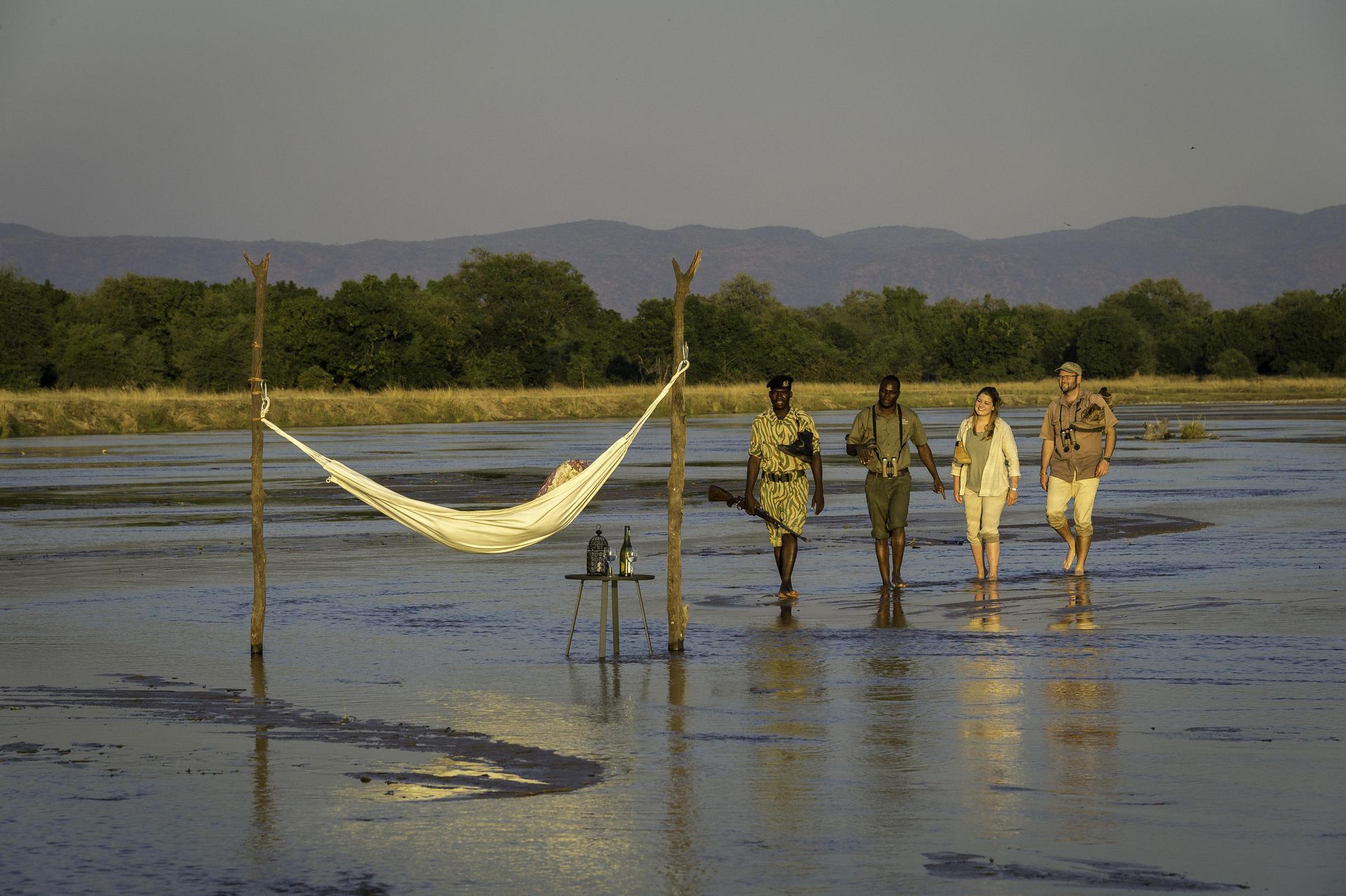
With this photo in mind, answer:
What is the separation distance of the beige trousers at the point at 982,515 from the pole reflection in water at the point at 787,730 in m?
2.95

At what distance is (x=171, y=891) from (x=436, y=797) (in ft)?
5.29

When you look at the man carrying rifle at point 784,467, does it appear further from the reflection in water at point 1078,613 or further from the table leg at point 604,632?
the table leg at point 604,632

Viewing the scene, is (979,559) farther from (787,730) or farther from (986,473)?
(787,730)

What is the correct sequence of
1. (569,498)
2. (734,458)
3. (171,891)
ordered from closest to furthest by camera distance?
(171,891)
(569,498)
(734,458)

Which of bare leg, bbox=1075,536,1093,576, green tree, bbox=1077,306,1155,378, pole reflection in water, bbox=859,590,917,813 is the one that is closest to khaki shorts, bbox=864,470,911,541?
pole reflection in water, bbox=859,590,917,813

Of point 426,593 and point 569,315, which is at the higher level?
point 569,315

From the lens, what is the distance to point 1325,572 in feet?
52.7

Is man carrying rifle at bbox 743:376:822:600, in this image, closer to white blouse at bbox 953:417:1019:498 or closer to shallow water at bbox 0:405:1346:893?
shallow water at bbox 0:405:1346:893

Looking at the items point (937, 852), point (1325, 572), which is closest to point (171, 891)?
point (937, 852)

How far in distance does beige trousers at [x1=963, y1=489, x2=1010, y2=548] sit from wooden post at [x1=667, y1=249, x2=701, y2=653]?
4.11m

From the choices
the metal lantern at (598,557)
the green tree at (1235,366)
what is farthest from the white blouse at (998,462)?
the green tree at (1235,366)

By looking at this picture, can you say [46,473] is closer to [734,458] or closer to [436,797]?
[734,458]

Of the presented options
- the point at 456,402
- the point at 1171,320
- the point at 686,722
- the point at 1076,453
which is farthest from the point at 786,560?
the point at 1171,320

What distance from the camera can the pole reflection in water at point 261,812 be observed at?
22.2ft
